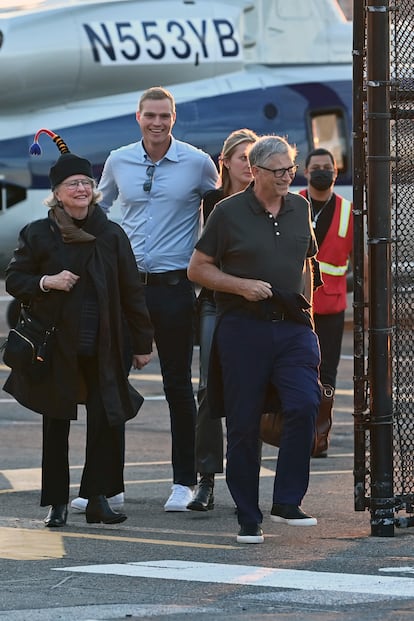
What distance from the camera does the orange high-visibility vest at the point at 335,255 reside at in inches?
446

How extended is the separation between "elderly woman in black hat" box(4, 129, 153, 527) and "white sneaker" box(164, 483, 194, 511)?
51 cm

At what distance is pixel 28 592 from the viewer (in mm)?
6871

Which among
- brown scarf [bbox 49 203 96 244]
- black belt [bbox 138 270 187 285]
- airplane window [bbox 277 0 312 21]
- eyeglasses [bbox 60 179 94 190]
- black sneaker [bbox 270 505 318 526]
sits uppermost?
airplane window [bbox 277 0 312 21]

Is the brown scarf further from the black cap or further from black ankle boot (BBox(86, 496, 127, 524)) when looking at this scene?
black ankle boot (BBox(86, 496, 127, 524))

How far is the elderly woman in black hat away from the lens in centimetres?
841

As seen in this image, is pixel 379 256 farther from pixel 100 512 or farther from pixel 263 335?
pixel 100 512

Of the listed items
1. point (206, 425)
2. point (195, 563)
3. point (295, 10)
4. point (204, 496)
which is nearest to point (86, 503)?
point (204, 496)

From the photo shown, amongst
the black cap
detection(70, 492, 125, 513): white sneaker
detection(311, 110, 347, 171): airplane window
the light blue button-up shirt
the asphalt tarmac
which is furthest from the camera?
detection(311, 110, 347, 171): airplane window

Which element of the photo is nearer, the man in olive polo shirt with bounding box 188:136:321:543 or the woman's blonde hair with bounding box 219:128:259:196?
the man in olive polo shirt with bounding box 188:136:321:543

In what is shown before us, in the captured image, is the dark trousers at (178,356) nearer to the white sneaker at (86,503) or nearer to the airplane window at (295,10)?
the white sneaker at (86,503)

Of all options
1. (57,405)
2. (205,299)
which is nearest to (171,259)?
(205,299)

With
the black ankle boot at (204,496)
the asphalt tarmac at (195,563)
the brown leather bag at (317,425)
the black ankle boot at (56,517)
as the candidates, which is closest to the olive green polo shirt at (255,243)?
the brown leather bag at (317,425)

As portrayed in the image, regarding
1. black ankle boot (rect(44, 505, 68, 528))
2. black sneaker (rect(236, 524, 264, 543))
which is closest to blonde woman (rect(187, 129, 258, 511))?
black ankle boot (rect(44, 505, 68, 528))

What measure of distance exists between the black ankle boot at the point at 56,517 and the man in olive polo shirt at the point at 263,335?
90 cm
